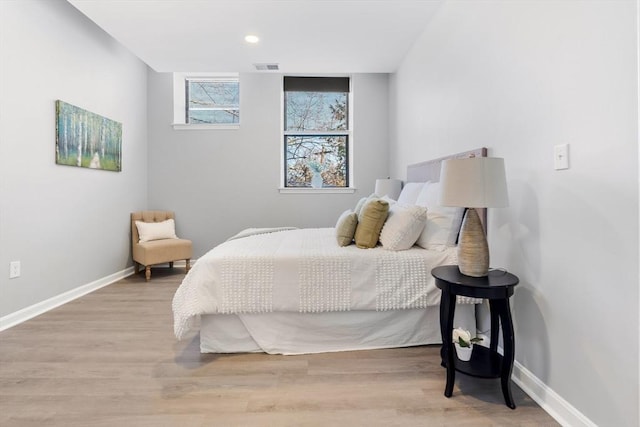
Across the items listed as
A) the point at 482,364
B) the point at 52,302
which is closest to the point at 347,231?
the point at 482,364

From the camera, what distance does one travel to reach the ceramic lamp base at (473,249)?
1.64 meters

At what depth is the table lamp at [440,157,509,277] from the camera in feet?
5.12

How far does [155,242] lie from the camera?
3971 mm

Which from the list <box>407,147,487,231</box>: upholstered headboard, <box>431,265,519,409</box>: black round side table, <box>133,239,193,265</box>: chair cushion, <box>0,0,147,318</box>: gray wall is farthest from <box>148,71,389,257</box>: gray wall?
<box>431,265,519,409</box>: black round side table

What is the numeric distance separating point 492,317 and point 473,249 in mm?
432

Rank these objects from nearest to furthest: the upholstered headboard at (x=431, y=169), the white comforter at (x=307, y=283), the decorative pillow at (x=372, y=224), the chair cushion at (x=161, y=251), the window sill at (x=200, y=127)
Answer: the white comforter at (x=307, y=283) → the upholstered headboard at (x=431, y=169) → the decorative pillow at (x=372, y=224) → the chair cushion at (x=161, y=251) → the window sill at (x=200, y=127)

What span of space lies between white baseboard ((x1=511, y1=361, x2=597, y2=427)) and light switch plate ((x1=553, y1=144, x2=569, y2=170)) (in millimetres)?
1032

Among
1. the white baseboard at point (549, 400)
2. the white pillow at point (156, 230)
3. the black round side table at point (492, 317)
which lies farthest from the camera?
the white pillow at point (156, 230)

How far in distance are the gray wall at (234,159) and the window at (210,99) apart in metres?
0.20

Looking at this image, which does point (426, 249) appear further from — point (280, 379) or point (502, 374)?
point (280, 379)

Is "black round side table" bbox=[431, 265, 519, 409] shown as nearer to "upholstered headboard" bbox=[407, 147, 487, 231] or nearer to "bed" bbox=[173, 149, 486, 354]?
"bed" bbox=[173, 149, 486, 354]

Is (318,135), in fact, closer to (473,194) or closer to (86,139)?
(86,139)

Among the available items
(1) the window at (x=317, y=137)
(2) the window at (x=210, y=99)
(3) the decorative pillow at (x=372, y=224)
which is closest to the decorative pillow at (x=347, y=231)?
(3) the decorative pillow at (x=372, y=224)

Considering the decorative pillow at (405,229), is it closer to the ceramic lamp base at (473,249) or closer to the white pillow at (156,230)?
the ceramic lamp base at (473,249)
